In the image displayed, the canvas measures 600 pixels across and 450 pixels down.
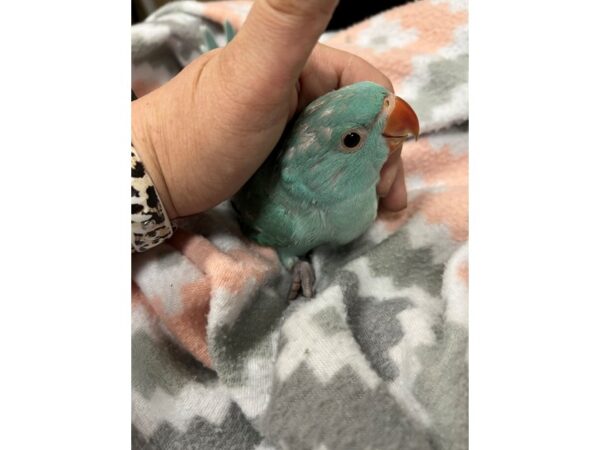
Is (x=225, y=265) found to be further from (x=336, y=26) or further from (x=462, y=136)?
(x=336, y=26)

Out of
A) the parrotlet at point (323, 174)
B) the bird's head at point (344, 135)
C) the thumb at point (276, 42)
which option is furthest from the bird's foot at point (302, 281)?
the thumb at point (276, 42)

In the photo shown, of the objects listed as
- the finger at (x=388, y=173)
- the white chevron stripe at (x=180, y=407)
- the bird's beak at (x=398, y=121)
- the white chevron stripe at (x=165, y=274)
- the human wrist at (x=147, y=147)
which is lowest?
the white chevron stripe at (x=180, y=407)

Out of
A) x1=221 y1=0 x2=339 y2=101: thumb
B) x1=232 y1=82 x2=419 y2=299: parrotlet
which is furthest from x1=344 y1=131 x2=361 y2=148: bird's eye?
x1=221 y1=0 x2=339 y2=101: thumb

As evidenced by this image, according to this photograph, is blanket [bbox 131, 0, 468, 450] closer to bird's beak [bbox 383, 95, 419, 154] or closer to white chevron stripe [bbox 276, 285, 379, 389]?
white chevron stripe [bbox 276, 285, 379, 389]

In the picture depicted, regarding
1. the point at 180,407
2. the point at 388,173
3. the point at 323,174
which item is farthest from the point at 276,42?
the point at 180,407

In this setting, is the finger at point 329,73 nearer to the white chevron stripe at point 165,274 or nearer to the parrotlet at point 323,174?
the parrotlet at point 323,174

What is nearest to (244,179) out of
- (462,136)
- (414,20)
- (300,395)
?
(300,395)
